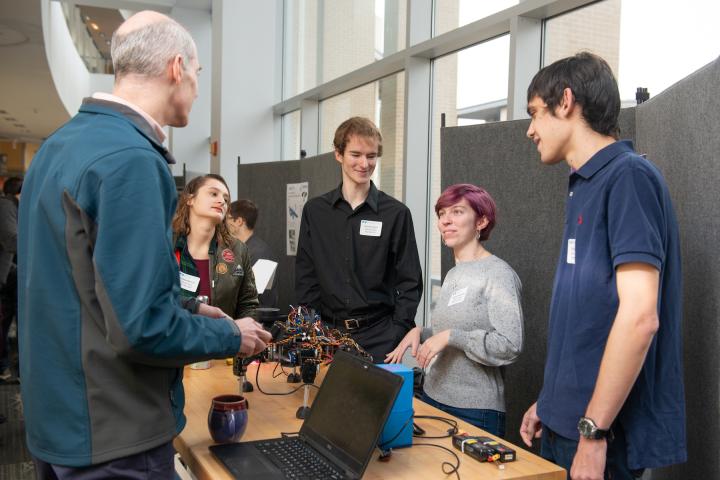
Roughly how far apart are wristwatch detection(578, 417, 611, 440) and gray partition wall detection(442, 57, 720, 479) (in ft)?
0.63

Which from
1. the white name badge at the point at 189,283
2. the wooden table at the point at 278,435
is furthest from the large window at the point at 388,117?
the wooden table at the point at 278,435

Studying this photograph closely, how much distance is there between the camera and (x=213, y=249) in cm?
273

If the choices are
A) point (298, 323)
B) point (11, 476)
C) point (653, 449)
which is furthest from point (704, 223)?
point (11, 476)

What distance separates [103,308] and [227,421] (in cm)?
50

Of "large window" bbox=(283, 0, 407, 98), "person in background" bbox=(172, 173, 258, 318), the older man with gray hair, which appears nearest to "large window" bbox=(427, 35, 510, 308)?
"large window" bbox=(283, 0, 407, 98)

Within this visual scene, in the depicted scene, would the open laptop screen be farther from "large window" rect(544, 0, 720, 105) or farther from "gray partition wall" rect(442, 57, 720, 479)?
"large window" rect(544, 0, 720, 105)

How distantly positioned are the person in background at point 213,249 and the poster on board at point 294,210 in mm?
1806

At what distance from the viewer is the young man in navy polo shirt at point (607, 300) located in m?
1.29

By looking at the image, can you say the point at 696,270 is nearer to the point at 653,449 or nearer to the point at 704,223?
the point at 704,223

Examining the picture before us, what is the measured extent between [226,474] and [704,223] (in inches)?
49.5

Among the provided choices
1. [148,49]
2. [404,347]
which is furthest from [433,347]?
[148,49]

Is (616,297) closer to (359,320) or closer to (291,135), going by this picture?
(359,320)

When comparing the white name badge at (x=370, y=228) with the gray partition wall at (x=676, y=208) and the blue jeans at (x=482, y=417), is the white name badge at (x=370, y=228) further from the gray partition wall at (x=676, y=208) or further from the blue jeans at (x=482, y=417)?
the blue jeans at (x=482, y=417)

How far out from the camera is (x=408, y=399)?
5.26 ft
